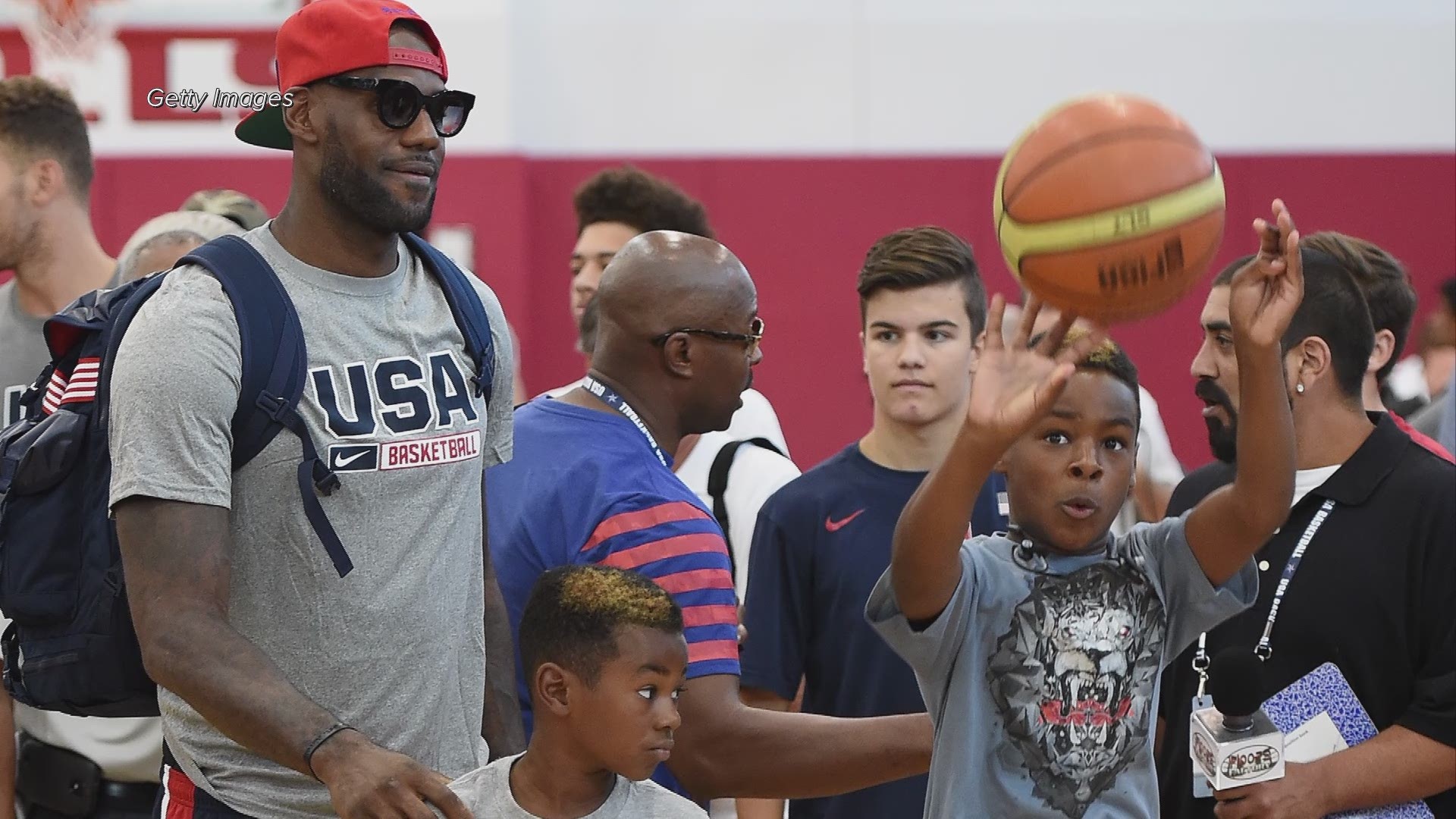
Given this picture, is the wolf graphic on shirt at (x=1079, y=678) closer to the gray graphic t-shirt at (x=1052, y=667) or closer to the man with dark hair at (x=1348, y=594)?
the gray graphic t-shirt at (x=1052, y=667)

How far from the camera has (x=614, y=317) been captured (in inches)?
141

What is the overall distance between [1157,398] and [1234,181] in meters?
1.34

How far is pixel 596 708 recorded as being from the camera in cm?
291

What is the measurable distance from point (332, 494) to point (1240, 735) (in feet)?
5.95

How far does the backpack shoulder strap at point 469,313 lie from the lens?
115 inches

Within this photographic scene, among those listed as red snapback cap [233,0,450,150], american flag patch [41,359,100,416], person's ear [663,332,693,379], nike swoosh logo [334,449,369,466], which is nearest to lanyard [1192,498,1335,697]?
person's ear [663,332,693,379]

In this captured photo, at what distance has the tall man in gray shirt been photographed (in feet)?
8.14

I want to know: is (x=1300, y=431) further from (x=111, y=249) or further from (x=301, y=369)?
(x=111, y=249)

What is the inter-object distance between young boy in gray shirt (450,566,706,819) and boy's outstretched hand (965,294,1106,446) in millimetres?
708

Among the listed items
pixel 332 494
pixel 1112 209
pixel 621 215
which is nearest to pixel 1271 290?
pixel 1112 209

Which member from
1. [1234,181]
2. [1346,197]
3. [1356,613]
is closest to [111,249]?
[1234,181]

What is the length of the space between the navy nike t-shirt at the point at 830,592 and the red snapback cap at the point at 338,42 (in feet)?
5.49

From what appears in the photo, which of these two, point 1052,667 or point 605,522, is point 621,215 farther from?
point 1052,667

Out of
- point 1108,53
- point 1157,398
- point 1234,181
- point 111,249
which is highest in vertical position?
point 1108,53
